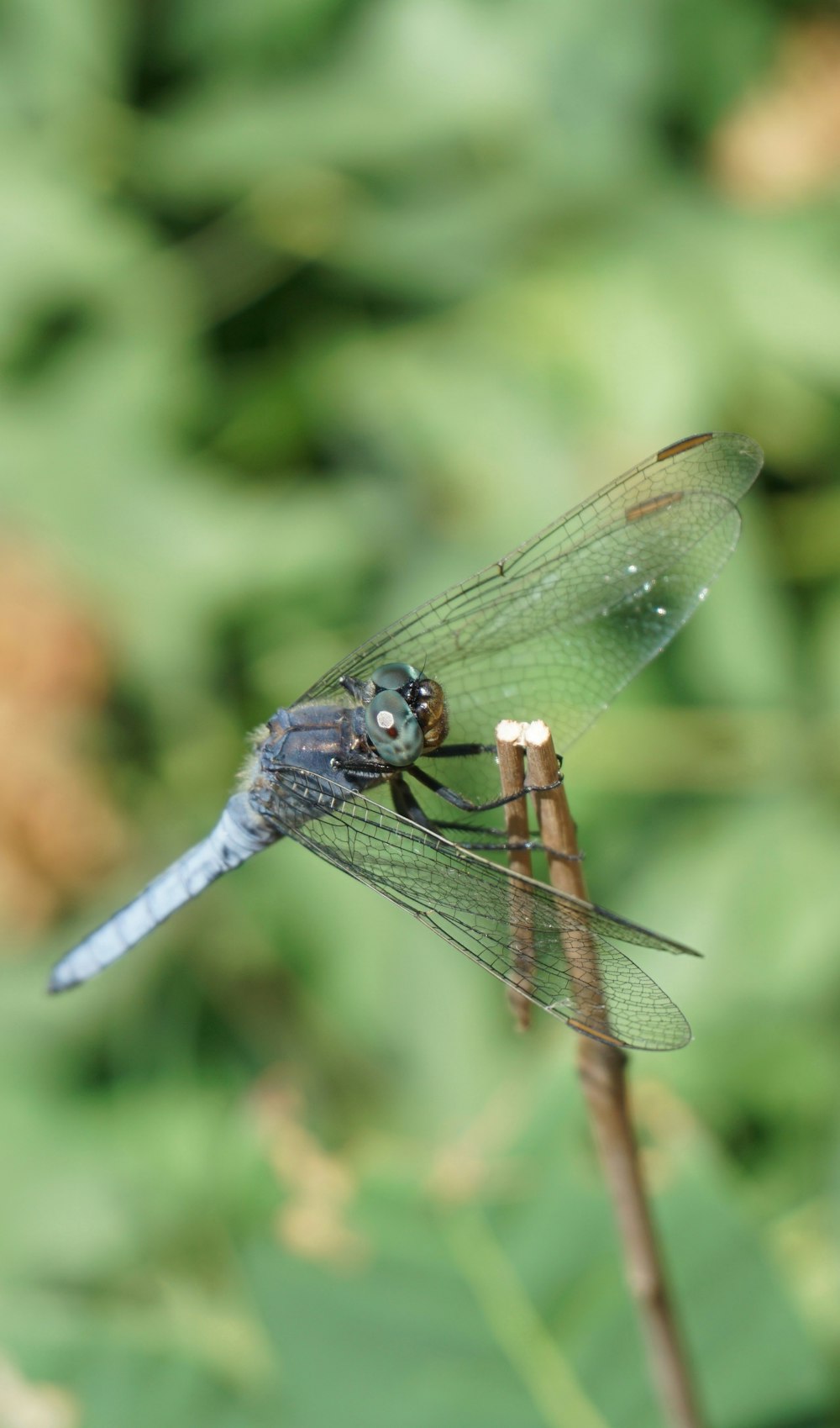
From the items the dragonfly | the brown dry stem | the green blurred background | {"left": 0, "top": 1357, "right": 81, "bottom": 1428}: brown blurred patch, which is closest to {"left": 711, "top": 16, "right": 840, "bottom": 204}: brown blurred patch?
the green blurred background

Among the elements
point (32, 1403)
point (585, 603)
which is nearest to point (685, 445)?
point (585, 603)

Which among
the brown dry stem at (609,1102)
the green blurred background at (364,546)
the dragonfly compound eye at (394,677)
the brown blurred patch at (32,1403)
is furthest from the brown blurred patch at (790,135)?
the brown blurred patch at (32,1403)

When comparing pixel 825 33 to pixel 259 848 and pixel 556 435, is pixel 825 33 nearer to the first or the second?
pixel 556 435

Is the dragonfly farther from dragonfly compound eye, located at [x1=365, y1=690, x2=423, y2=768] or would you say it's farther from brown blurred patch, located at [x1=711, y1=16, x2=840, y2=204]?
brown blurred patch, located at [x1=711, y1=16, x2=840, y2=204]

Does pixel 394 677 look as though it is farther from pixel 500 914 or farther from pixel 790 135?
pixel 790 135

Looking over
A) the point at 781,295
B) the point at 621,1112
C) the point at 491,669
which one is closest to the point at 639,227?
the point at 781,295

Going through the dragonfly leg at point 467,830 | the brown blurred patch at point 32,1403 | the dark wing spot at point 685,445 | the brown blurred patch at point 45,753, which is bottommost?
the brown blurred patch at point 32,1403

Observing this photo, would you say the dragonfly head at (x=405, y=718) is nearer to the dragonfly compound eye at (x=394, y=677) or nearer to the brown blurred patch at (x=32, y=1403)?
the dragonfly compound eye at (x=394, y=677)
